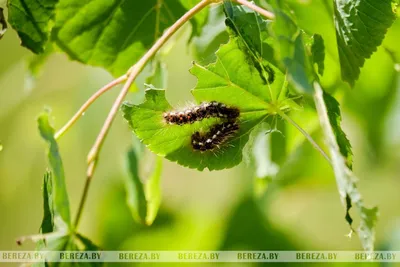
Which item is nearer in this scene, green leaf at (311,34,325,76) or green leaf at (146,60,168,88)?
green leaf at (311,34,325,76)

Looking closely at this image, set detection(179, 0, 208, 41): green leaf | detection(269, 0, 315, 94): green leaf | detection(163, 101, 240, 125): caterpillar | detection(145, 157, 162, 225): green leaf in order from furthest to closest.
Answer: detection(145, 157, 162, 225): green leaf → detection(179, 0, 208, 41): green leaf → detection(163, 101, 240, 125): caterpillar → detection(269, 0, 315, 94): green leaf

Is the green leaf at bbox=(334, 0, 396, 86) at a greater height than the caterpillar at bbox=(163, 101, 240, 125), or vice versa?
the green leaf at bbox=(334, 0, 396, 86)

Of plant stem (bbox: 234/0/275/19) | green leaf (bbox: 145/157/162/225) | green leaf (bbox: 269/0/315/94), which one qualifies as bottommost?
green leaf (bbox: 145/157/162/225)

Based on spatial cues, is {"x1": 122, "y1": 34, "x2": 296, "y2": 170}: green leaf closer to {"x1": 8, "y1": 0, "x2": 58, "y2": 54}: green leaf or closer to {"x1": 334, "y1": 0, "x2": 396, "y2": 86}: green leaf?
{"x1": 334, "y1": 0, "x2": 396, "y2": 86}: green leaf

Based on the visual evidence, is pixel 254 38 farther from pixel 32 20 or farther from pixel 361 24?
pixel 32 20

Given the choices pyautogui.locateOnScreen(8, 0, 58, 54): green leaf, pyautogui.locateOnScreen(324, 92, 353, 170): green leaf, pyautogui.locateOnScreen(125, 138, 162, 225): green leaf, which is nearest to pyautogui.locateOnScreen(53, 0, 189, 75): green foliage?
pyautogui.locateOnScreen(8, 0, 58, 54): green leaf

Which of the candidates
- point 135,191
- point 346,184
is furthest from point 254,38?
point 135,191

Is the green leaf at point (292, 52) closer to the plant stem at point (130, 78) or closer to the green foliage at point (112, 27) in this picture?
the plant stem at point (130, 78)
